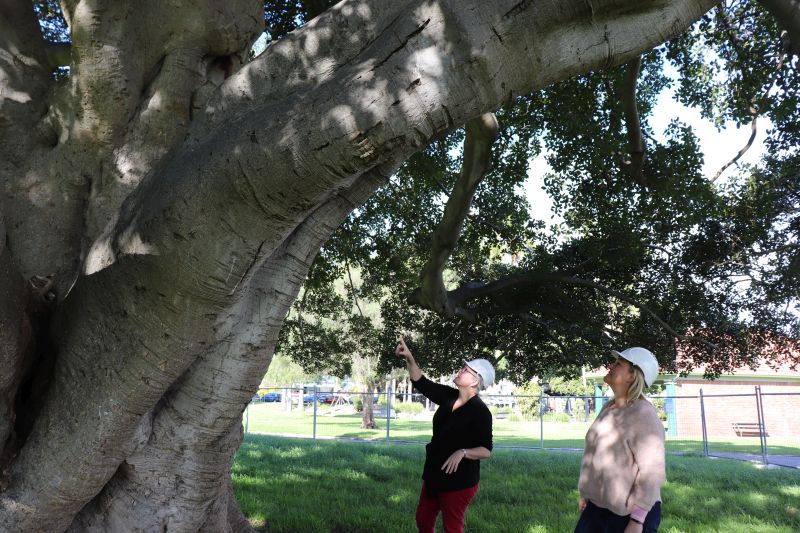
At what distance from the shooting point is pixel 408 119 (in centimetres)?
255

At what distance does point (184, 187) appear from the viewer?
261 cm

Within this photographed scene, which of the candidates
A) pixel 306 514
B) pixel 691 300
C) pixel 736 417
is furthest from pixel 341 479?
pixel 736 417

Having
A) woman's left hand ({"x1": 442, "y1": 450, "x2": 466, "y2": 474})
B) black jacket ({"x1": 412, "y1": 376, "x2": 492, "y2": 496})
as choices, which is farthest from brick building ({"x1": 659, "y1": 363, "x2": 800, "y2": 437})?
woman's left hand ({"x1": 442, "y1": 450, "x2": 466, "y2": 474})

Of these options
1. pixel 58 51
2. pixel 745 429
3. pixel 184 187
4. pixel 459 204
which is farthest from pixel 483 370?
pixel 745 429

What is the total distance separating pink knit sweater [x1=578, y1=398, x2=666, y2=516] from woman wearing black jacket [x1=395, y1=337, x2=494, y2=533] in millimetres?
876

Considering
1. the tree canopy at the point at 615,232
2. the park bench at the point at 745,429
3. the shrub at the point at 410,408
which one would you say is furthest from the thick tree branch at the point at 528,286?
the shrub at the point at 410,408

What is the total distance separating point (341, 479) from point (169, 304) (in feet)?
19.9

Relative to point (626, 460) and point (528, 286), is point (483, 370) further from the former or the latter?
point (528, 286)

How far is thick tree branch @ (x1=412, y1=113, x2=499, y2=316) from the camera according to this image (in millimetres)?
6863

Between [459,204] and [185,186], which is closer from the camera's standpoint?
[185,186]

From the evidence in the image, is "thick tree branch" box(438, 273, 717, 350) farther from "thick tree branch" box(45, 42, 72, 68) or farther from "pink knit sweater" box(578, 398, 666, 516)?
"thick tree branch" box(45, 42, 72, 68)

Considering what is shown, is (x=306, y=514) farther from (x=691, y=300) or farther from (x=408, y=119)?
(x=691, y=300)

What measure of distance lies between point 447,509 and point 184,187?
9.29 ft

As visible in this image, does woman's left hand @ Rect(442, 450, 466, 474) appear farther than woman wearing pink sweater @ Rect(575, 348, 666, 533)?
Yes
